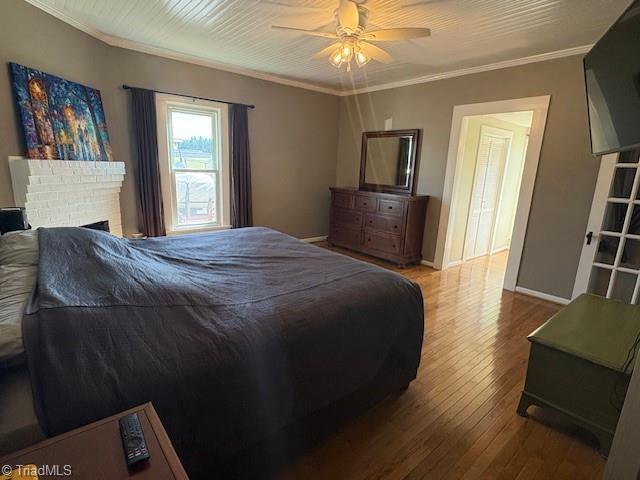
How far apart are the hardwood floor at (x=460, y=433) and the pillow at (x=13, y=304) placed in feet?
3.85

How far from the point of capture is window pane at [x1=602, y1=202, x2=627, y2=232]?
9.74 ft

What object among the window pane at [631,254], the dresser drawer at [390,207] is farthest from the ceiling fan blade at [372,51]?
the window pane at [631,254]

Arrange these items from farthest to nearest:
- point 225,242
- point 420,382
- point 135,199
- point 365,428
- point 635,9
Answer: point 135,199 → point 225,242 → point 420,382 → point 365,428 → point 635,9

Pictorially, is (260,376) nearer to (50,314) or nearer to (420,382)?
(50,314)

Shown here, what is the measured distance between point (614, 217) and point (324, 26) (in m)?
3.24

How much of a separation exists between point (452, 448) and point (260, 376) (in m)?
1.12

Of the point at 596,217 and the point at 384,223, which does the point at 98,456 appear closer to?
the point at 596,217

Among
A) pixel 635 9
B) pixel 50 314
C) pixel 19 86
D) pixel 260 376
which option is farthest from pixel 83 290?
pixel 635 9

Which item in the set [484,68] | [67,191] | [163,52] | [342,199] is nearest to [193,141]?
[163,52]

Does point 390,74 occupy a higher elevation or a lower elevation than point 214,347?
higher

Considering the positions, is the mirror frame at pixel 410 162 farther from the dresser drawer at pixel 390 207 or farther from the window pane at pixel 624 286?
the window pane at pixel 624 286

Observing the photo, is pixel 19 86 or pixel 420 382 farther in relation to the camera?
pixel 19 86

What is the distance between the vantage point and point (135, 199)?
3723 mm

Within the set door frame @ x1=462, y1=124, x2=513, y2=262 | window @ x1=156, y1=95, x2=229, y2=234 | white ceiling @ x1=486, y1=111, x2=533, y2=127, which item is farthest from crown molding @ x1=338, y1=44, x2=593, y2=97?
window @ x1=156, y1=95, x2=229, y2=234
